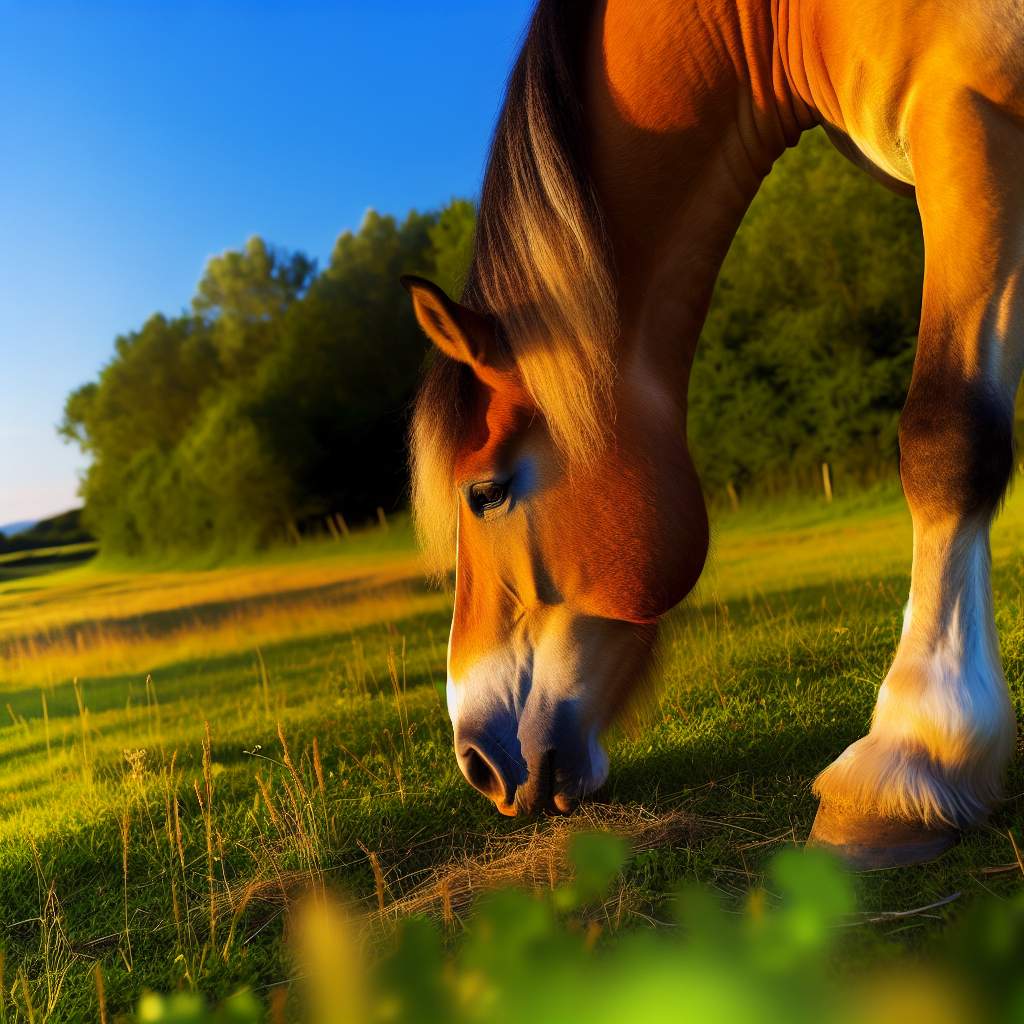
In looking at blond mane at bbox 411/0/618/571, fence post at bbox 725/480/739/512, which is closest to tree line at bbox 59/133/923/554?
fence post at bbox 725/480/739/512

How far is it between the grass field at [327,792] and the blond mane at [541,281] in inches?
34.9

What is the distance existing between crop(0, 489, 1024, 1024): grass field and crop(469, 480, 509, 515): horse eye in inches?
31.3

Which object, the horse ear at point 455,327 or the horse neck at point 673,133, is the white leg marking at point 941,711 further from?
the horse ear at point 455,327

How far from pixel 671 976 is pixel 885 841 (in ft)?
6.23

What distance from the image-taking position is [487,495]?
2301mm

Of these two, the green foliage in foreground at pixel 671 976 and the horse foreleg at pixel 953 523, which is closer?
the green foliage in foreground at pixel 671 976

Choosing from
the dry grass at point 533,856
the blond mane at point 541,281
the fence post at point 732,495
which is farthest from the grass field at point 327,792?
the fence post at point 732,495

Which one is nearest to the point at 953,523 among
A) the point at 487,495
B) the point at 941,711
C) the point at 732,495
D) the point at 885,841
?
the point at 941,711

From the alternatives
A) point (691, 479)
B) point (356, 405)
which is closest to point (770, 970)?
point (691, 479)

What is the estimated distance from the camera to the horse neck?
2.37 metres

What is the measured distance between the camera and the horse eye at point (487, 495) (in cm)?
228

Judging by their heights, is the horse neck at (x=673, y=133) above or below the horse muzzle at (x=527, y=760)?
above

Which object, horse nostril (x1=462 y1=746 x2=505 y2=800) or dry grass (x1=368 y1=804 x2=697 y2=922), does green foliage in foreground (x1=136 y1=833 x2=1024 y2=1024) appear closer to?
dry grass (x1=368 y1=804 x2=697 y2=922)

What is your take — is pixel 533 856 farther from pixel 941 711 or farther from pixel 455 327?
pixel 455 327
